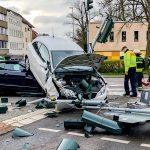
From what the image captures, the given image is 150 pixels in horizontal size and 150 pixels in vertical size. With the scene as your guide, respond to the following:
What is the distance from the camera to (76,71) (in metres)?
11.5

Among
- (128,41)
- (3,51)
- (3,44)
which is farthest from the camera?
(3,44)

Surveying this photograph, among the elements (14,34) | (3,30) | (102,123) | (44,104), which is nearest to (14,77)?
(44,104)

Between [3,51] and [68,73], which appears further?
[3,51]

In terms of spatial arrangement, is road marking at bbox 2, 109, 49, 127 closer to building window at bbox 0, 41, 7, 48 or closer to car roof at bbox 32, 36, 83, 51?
car roof at bbox 32, 36, 83, 51

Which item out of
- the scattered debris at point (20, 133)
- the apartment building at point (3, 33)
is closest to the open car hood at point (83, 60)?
the scattered debris at point (20, 133)

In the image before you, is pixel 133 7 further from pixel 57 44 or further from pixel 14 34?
pixel 14 34

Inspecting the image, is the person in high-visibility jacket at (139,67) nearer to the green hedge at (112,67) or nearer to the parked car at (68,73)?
the parked car at (68,73)

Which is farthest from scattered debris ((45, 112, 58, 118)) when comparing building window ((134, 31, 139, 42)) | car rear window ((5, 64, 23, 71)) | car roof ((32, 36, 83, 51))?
building window ((134, 31, 139, 42))

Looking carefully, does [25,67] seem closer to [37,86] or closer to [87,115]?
[37,86]

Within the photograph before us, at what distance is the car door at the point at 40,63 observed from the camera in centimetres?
1240

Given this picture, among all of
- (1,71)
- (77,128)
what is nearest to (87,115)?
(77,128)

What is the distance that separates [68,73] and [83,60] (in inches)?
24.5

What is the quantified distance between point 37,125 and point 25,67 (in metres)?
5.89

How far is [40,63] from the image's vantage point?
42.0 ft
